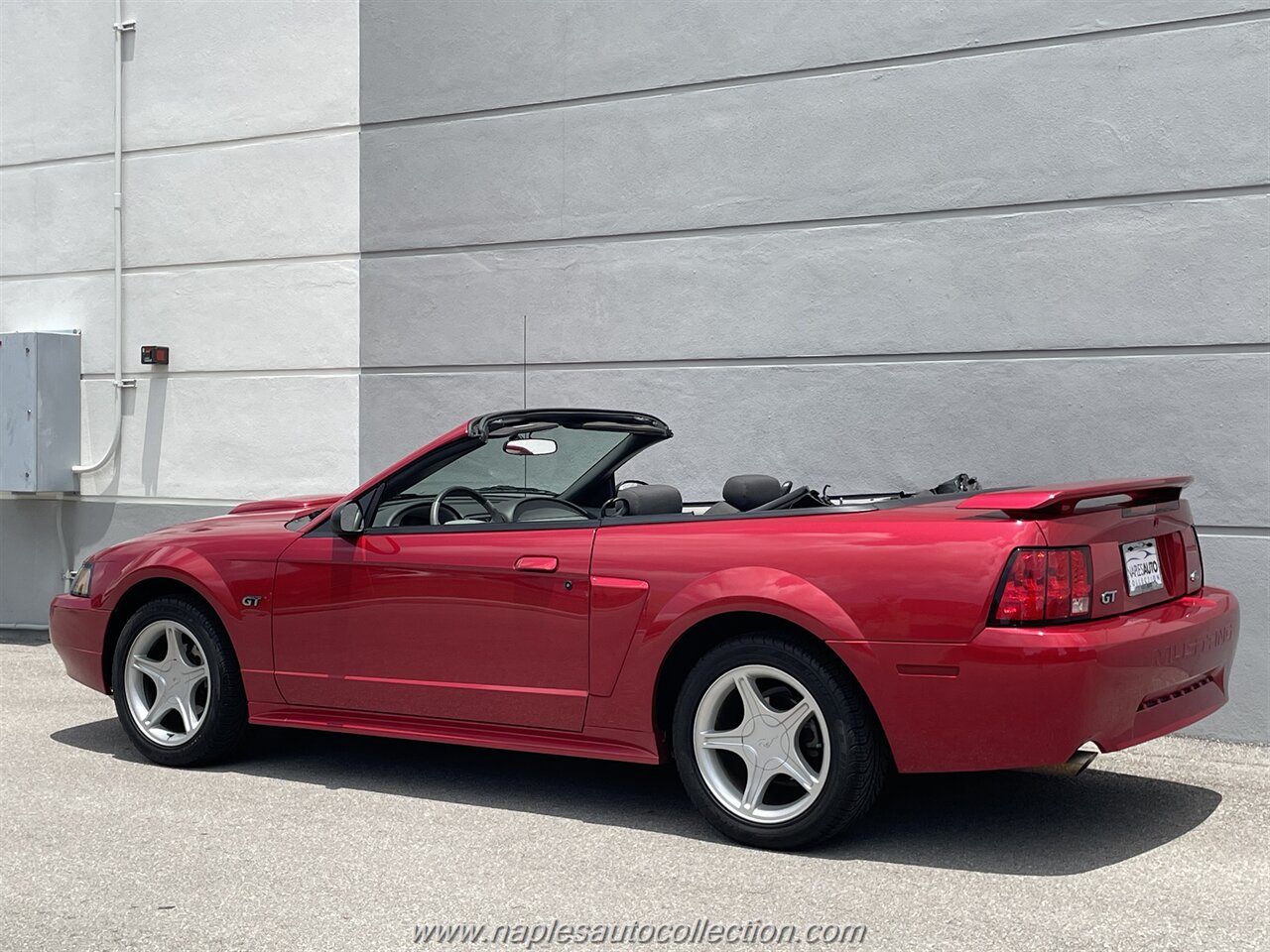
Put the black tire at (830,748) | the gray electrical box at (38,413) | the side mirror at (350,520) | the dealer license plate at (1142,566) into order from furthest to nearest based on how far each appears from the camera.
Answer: the gray electrical box at (38,413) → the side mirror at (350,520) → the dealer license plate at (1142,566) → the black tire at (830,748)

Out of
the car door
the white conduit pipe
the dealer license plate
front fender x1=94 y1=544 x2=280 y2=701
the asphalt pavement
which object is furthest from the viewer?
the white conduit pipe

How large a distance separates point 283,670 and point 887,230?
151 inches

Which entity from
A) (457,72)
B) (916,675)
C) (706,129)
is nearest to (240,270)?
(457,72)

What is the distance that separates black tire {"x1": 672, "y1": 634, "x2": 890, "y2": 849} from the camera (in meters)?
4.52

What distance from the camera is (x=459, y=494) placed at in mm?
5902

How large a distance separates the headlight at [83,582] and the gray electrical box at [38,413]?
3.88m

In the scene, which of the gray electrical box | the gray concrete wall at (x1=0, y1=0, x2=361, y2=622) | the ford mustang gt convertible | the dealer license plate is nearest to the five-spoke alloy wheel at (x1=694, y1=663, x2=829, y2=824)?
the ford mustang gt convertible

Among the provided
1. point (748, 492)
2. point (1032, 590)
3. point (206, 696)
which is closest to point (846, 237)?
point (748, 492)

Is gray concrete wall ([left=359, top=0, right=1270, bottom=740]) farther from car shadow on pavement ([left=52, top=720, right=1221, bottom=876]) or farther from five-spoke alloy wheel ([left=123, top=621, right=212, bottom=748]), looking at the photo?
five-spoke alloy wheel ([left=123, top=621, right=212, bottom=748])

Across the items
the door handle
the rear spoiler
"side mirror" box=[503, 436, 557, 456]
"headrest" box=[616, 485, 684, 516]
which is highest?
"side mirror" box=[503, 436, 557, 456]

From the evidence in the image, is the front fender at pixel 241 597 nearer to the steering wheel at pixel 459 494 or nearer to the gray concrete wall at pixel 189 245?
the steering wheel at pixel 459 494

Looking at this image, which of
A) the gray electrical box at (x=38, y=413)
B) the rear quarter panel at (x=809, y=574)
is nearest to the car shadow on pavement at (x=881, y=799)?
the rear quarter panel at (x=809, y=574)

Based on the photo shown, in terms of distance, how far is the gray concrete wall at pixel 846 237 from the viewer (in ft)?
22.0

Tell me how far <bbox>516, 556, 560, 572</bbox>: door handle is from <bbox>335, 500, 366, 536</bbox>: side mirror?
32.7 inches
